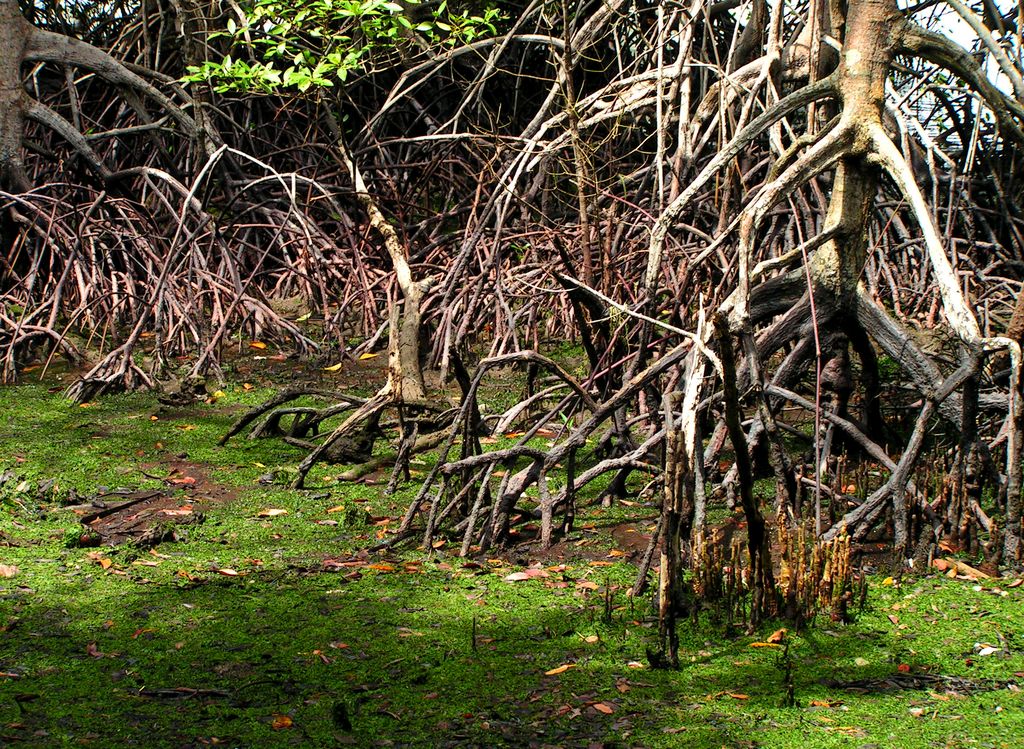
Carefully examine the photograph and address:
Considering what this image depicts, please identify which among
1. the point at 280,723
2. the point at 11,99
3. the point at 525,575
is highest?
the point at 11,99

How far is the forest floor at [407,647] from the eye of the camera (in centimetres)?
267

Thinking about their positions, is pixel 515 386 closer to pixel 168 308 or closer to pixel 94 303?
pixel 168 308

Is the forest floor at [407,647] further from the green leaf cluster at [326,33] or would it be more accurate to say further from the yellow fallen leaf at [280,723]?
the green leaf cluster at [326,33]

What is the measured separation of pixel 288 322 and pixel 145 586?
143 inches

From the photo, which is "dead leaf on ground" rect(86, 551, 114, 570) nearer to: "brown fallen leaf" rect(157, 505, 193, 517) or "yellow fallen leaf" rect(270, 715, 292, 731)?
"brown fallen leaf" rect(157, 505, 193, 517)

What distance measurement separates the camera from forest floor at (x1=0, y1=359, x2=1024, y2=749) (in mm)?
2672

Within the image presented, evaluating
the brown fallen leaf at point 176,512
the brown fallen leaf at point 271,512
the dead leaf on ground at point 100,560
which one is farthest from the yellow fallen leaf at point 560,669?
the brown fallen leaf at point 176,512

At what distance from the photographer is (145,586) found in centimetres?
353

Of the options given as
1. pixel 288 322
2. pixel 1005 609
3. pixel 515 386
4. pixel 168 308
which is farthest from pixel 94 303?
pixel 1005 609

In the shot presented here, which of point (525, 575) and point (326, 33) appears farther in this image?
point (326, 33)

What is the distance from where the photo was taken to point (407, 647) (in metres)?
A: 3.13

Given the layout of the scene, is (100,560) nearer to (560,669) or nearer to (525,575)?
(525,575)

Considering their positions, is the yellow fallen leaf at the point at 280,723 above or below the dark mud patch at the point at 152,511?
below

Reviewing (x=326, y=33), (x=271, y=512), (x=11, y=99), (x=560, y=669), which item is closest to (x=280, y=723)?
(x=560, y=669)
